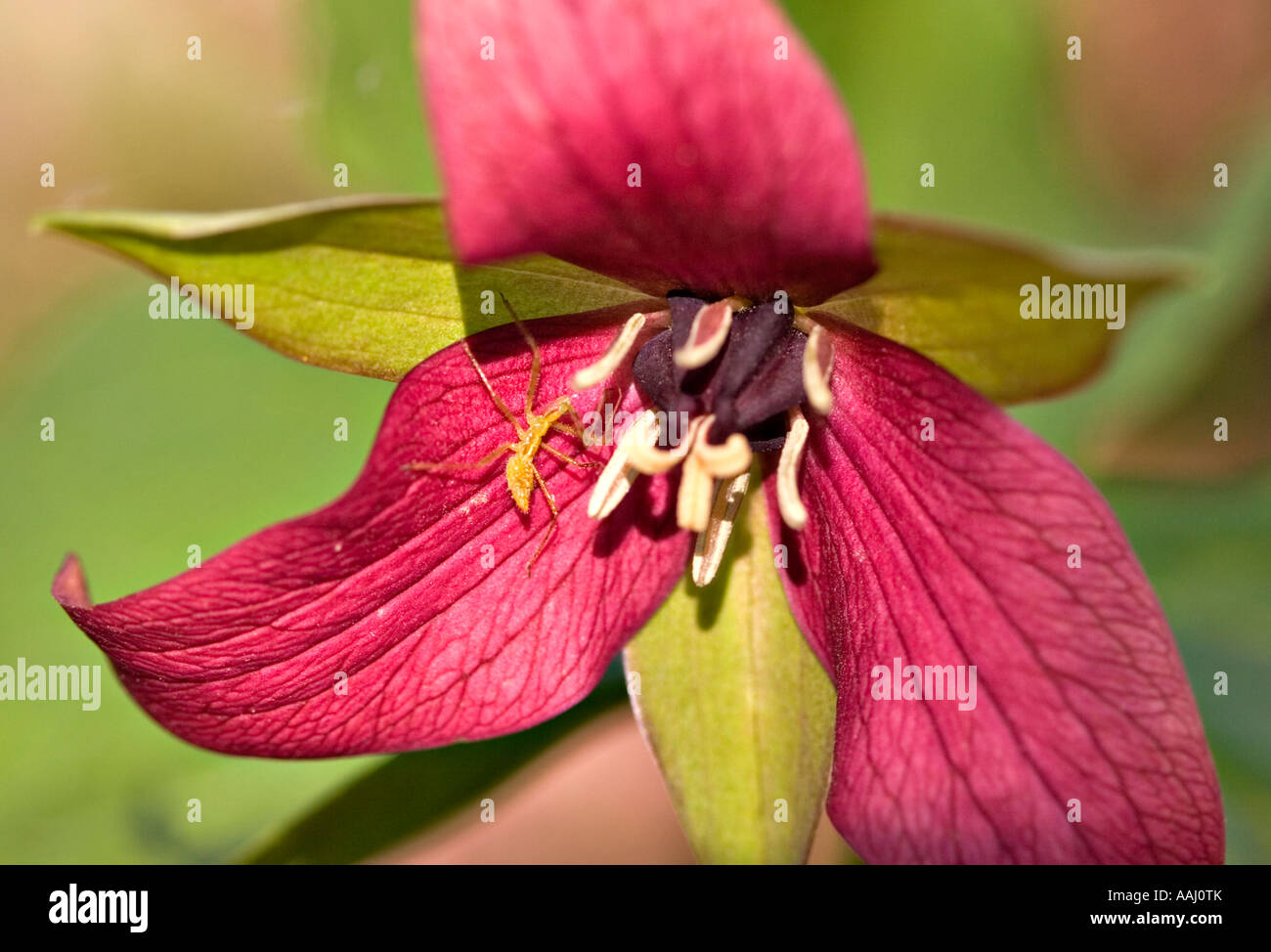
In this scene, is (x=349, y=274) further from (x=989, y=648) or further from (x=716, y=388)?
(x=989, y=648)

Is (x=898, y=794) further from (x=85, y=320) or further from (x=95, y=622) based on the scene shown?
(x=85, y=320)

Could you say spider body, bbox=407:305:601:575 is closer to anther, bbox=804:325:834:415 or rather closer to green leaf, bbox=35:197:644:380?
green leaf, bbox=35:197:644:380

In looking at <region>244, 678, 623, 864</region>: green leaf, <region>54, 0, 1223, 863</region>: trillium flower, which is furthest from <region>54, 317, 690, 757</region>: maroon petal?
<region>244, 678, 623, 864</region>: green leaf

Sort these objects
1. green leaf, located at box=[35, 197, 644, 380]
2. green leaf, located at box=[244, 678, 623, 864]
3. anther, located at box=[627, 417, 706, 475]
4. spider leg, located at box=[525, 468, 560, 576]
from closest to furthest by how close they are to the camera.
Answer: green leaf, located at box=[35, 197, 644, 380] < anther, located at box=[627, 417, 706, 475] < spider leg, located at box=[525, 468, 560, 576] < green leaf, located at box=[244, 678, 623, 864]

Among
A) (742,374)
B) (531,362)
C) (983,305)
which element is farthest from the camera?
(531,362)

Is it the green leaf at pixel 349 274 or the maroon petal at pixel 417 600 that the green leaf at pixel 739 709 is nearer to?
the maroon petal at pixel 417 600

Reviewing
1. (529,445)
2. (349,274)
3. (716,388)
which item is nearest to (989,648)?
(716,388)
